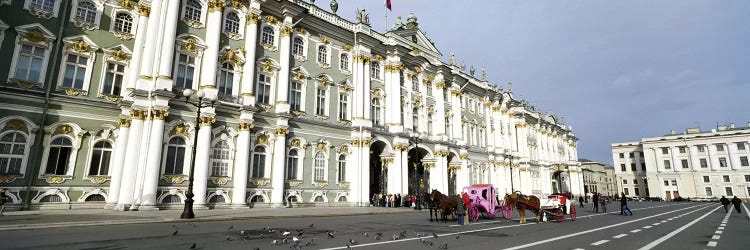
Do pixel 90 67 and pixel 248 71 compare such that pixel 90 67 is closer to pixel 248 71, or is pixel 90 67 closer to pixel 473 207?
pixel 248 71

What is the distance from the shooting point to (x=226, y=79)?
24641 mm

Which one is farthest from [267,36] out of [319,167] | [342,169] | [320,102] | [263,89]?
[342,169]

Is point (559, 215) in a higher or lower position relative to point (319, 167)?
lower

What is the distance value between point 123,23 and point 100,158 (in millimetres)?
7865

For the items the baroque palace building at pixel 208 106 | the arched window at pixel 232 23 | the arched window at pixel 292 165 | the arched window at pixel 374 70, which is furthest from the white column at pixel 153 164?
the arched window at pixel 374 70

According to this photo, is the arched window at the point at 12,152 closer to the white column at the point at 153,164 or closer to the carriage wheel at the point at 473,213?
the white column at the point at 153,164

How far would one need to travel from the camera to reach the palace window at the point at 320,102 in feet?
96.7

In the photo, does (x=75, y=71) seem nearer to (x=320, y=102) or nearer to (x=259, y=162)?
(x=259, y=162)

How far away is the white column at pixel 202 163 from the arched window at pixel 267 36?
760cm

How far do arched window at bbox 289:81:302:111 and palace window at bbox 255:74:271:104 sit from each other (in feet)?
5.54

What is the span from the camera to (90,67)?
20.1m

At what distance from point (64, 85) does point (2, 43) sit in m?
2.95

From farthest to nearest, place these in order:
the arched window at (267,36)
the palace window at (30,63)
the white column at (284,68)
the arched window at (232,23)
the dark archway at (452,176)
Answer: the dark archway at (452,176), the arched window at (267,36), the white column at (284,68), the arched window at (232,23), the palace window at (30,63)

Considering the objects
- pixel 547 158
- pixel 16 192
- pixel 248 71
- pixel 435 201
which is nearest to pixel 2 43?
pixel 16 192
